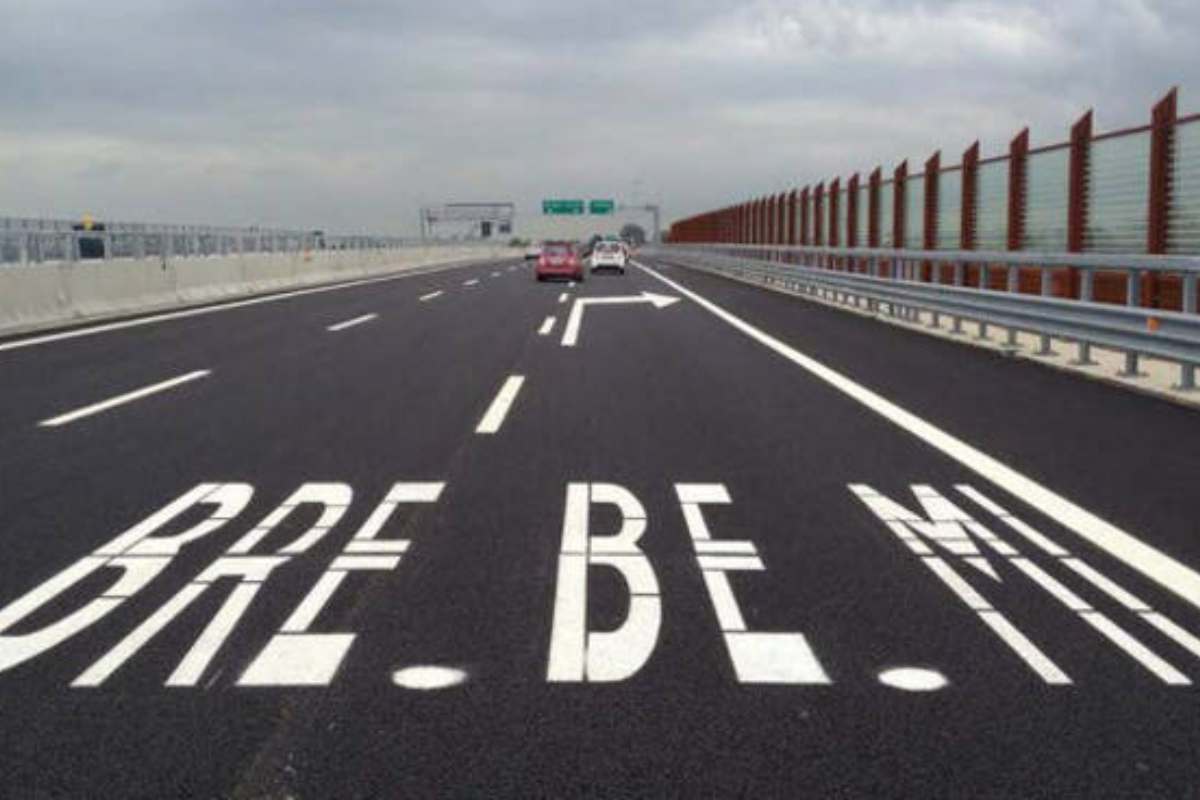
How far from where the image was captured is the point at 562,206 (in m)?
137

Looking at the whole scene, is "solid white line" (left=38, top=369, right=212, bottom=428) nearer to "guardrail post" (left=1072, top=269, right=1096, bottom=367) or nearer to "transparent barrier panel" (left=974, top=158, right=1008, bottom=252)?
"guardrail post" (left=1072, top=269, right=1096, bottom=367)

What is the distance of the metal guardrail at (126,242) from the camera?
806 inches

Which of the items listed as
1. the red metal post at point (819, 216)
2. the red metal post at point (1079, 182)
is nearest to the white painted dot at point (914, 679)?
the red metal post at point (1079, 182)

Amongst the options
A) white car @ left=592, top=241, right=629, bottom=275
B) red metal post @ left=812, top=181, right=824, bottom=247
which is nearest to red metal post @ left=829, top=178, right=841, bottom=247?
red metal post @ left=812, top=181, right=824, bottom=247

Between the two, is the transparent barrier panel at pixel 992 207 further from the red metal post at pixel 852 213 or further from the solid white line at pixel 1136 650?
the solid white line at pixel 1136 650

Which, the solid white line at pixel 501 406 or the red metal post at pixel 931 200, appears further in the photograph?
the red metal post at pixel 931 200

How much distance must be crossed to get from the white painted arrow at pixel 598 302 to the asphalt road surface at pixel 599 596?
311 inches

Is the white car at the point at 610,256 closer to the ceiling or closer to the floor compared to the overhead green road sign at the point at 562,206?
closer to the floor

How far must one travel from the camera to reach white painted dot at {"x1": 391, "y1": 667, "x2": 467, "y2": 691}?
4355 mm

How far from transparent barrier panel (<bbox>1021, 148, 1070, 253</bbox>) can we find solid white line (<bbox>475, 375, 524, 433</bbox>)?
8.63m

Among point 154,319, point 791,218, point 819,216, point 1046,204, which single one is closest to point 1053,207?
point 1046,204

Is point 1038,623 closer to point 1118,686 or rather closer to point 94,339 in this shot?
point 1118,686

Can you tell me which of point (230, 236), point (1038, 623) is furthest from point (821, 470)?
point (230, 236)

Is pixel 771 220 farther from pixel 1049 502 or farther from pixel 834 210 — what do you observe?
pixel 1049 502
